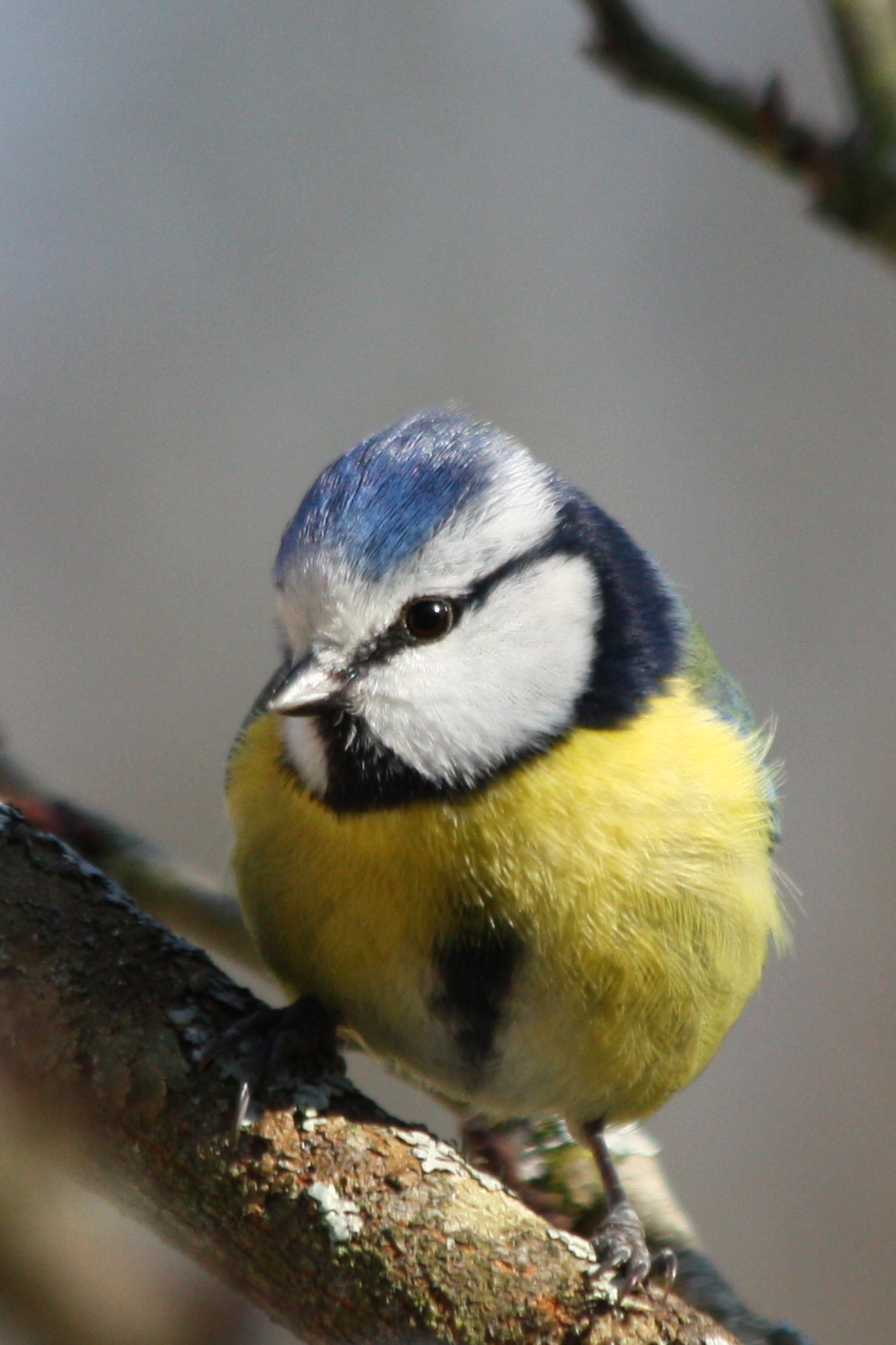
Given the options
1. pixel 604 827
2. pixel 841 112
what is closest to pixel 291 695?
pixel 604 827

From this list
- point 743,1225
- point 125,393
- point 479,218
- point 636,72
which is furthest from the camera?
point 479,218

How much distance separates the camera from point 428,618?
61.4 inches

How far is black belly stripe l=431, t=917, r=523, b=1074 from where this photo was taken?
1583 millimetres

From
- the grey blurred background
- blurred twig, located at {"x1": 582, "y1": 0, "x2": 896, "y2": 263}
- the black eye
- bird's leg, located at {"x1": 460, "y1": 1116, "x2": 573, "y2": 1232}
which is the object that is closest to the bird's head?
the black eye

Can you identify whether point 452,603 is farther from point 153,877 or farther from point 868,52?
point 868,52

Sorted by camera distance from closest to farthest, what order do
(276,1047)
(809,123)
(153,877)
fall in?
(276,1047), (809,123), (153,877)

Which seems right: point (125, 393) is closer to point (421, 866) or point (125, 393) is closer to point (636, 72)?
point (636, 72)

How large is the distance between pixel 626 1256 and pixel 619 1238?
0.10 meters

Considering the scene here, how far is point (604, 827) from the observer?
1600 mm

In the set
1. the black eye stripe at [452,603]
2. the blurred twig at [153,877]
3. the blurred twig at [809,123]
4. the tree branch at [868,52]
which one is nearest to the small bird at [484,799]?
the black eye stripe at [452,603]

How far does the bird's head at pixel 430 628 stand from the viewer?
153cm

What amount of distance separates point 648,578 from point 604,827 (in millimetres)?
359

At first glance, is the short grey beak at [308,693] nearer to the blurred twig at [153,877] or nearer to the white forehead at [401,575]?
the white forehead at [401,575]

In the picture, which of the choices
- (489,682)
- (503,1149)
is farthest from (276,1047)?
(503,1149)
